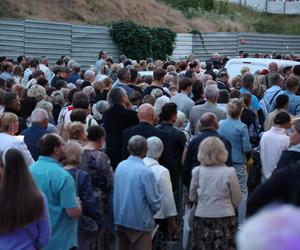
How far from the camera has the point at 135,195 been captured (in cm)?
762

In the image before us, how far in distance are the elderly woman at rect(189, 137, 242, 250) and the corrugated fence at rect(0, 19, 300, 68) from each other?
1813 centimetres

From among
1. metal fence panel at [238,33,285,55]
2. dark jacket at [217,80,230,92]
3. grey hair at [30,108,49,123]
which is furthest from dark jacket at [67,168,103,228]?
metal fence panel at [238,33,285,55]

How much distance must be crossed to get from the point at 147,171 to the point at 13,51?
1869 centimetres

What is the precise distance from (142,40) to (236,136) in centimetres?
2039

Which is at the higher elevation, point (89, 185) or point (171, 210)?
point (89, 185)

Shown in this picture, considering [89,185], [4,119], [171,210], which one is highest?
[4,119]

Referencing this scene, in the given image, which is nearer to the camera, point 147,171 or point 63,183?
point 63,183

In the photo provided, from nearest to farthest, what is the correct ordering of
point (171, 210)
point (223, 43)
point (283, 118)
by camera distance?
point (171, 210), point (283, 118), point (223, 43)

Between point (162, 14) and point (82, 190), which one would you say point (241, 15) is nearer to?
point (162, 14)

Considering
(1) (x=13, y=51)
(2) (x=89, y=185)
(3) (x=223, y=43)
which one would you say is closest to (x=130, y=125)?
(2) (x=89, y=185)

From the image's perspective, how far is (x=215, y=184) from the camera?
7.70 metres

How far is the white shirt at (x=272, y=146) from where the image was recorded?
31.3ft

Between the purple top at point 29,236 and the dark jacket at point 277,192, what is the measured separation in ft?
8.99

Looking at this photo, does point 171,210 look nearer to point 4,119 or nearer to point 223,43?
point 4,119
